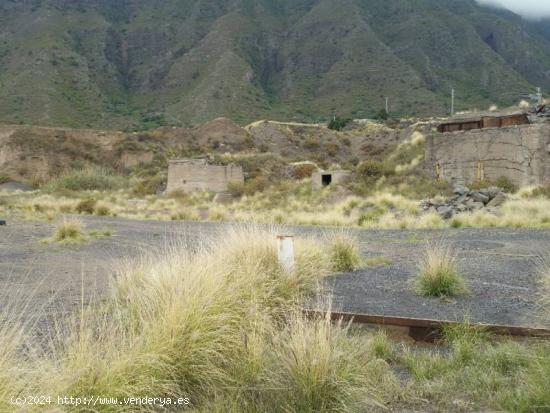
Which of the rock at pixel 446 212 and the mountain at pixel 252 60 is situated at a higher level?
the mountain at pixel 252 60

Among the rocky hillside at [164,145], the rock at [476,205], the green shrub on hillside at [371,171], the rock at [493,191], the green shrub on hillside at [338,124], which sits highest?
the green shrub on hillside at [338,124]

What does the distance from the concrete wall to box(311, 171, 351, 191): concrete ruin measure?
230 inches

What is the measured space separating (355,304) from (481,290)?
1.89 metres

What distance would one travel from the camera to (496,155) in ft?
75.8

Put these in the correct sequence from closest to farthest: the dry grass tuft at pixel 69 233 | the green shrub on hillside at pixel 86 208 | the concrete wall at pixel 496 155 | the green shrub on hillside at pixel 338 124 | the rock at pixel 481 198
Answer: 1. the dry grass tuft at pixel 69 233
2. the rock at pixel 481 198
3. the concrete wall at pixel 496 155
4. the green shrub on hillside at pixel 86 208
5. the green shrub on hillside at pixel 338 124

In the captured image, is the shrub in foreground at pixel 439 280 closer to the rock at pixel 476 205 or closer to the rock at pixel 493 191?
the rock at pixel 476 205

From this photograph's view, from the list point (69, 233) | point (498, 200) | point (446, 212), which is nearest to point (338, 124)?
point (498, 200)

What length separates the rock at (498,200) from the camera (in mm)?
20188

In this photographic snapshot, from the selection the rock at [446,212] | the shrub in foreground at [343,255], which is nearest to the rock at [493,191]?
the rock at [446,212]

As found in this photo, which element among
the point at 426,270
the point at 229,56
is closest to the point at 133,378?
the point at 426,270

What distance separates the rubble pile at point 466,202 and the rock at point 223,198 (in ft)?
50.9

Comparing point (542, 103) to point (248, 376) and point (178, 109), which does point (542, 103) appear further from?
point (178, 109)

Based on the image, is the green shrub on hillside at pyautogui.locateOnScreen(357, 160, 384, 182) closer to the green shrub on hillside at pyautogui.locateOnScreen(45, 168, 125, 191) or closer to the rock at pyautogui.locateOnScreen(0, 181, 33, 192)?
the green shrub on hillside at pyautogui.locateOnScreen(45, 168, 125, 191)

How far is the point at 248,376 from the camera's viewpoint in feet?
12.9
